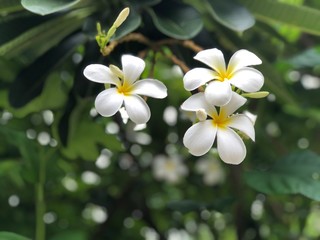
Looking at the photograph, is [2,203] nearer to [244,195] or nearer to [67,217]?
[67,217]

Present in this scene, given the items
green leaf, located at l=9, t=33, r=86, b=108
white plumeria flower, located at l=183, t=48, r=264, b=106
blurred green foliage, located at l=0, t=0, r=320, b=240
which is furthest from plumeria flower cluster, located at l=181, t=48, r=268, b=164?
green leaf, located at l=9, t=33, r=86, b=108

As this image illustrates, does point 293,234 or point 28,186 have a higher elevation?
point 28,186

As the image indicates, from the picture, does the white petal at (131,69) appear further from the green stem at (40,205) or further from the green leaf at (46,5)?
the green stem at (40,205)

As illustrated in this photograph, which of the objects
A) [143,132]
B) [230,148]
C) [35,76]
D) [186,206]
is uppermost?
[230,148]

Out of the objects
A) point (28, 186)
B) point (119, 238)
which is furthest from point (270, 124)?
point (28, 186)

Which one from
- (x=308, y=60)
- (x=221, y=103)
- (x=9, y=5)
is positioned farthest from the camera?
(x=308, y=60)

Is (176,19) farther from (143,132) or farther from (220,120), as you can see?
(143,132)

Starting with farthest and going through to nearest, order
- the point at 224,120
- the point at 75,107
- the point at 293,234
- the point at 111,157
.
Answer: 1. the point at 111,157
2. the point at 293,234
3. the point at 75,107
4. the point at 224,120

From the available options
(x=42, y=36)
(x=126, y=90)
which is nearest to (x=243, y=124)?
(x=126, y=90)
